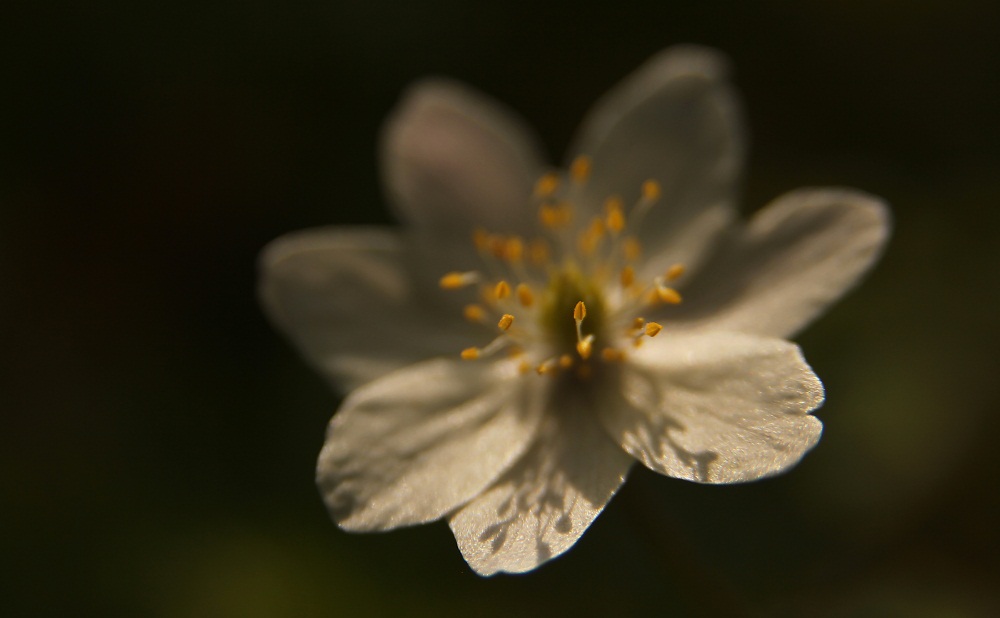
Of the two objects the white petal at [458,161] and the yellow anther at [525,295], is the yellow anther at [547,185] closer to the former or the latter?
the white petal at [458,161]

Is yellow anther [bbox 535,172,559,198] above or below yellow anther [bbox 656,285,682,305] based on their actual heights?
above

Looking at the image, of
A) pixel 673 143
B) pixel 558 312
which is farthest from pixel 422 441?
pixel 673 143

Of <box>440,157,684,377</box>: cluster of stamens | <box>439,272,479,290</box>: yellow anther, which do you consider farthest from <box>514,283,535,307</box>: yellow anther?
<box>439,272,479,290</box>: yellow anther

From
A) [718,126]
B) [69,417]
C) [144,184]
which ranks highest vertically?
[718,126]

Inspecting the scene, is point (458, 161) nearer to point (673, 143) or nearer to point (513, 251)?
point (513, 251)

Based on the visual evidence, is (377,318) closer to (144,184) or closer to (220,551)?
(220,551)

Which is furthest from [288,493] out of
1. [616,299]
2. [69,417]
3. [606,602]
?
[616,299]

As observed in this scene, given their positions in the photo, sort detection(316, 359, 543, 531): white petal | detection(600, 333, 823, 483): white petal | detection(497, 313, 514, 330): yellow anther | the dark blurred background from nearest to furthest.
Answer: detection(600, 333, 823, 483): white petal → detection(316, 359, 543, 531): white petal → detection(497, 313, 514, 330): yellow anther → the dark blurred background

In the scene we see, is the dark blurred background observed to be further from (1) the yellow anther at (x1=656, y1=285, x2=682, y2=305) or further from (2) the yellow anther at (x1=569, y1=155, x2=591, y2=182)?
(2) the yellow anther at (x1=569, y1=155, x2=591, y2=182)
